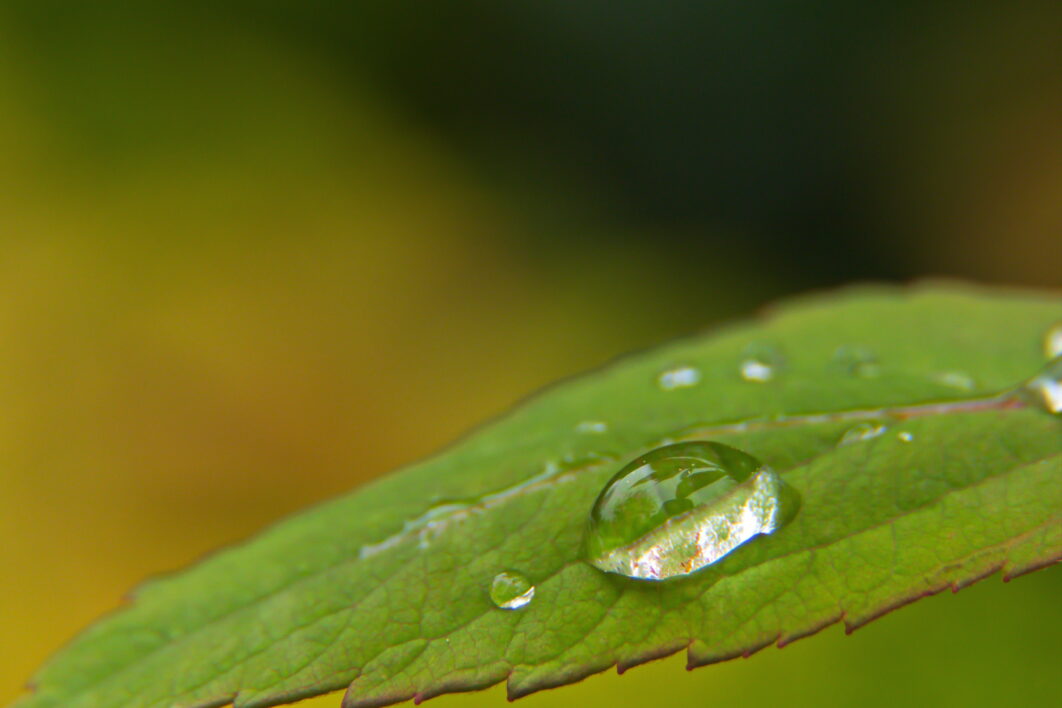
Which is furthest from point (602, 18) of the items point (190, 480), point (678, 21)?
point (190, 480)

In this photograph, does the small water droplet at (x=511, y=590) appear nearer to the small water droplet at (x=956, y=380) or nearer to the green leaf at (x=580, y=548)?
the green leaf at (x=580, y=548)

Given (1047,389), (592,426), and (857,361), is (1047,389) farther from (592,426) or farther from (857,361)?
(592,426)

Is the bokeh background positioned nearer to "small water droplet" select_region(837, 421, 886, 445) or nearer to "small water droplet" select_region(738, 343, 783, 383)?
"small water droplet" select_region(738, 343, 783, 383)

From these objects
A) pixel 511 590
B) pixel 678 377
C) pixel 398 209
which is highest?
pixel 398 209

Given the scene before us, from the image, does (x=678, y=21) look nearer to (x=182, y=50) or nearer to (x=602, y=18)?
(x=602, y=18)

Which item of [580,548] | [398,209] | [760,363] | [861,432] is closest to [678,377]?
Result: [760,363]

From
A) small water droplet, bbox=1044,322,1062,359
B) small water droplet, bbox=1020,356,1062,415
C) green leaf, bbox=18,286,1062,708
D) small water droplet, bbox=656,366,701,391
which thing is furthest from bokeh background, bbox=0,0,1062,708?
small water droplet, bbox=1020,356,1062,415

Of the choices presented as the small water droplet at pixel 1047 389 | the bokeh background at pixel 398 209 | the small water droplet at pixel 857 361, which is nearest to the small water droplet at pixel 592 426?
the small water droplet at pixel 857 361
